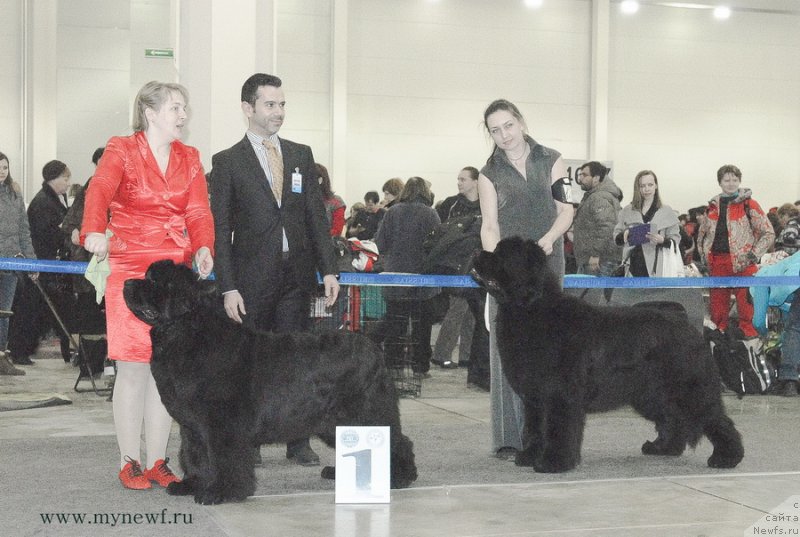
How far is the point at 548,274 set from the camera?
15.1ft

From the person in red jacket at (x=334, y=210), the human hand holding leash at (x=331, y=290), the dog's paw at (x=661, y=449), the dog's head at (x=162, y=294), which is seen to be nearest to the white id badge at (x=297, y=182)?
the human hand holding leash at (x=331, y=290)

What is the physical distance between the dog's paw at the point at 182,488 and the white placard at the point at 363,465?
1.99ft

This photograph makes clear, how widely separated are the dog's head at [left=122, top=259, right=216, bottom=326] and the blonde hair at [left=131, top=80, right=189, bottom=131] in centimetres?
74

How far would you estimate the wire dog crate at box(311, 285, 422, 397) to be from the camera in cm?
746

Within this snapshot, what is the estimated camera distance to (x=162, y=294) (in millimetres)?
3742

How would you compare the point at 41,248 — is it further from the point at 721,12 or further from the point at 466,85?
the point at 721,12

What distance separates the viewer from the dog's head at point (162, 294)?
373cm

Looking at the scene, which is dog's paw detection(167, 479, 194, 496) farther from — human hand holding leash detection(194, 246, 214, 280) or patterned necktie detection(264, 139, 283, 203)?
patterned necktie detection(264, 139, 283, 203)

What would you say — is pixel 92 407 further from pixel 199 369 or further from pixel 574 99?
pixel 574 99

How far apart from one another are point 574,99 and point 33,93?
32.0ft

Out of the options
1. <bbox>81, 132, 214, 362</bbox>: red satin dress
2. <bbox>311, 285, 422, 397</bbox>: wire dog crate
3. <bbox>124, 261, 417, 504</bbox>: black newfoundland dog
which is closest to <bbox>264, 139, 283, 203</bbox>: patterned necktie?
<bbox>81, 132, 214, 362</bbox>: red satin dress

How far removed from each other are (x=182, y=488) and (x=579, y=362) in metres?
1.86

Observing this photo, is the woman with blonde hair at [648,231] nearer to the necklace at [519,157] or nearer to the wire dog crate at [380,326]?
the wire dog crate at [380,326]

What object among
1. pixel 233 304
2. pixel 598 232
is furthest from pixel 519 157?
pixel 598 232
